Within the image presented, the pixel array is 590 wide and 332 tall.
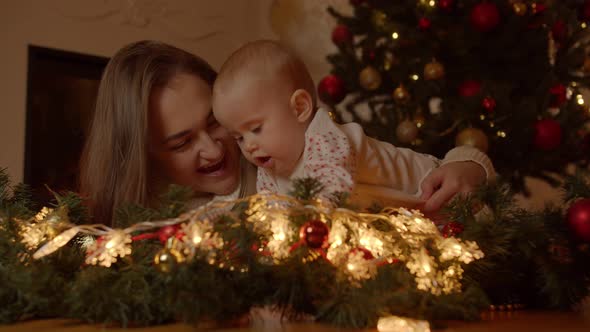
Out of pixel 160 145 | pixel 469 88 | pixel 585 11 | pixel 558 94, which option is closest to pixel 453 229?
pixel 160 145

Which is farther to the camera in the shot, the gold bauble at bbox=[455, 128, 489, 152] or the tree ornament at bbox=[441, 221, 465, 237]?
the gold bauble at bbox=[455, 128, 489, 152]

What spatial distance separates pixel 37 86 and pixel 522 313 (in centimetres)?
295

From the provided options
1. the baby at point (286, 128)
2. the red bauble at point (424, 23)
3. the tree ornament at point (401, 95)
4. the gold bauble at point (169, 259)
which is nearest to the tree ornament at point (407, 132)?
the tree ornament at point (401, 95)

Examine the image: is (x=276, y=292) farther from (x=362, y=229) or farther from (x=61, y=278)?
(x=61, y=278)

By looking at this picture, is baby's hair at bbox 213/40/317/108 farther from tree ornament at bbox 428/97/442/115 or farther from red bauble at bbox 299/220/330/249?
tree ornament at bbox 428/97/442/115

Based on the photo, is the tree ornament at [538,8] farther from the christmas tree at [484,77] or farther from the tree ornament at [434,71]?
the tree ornament at [434,71]

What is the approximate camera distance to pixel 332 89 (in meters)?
2.40

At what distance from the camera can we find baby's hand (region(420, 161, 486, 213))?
1.21 metres

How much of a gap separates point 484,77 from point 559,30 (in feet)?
1.09

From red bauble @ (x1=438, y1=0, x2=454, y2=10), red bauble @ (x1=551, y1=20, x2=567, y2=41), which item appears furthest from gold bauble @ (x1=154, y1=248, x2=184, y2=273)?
red bauble @ (x1=551, y1=20, x2=567, y2=41)

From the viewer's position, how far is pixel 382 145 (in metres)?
1.34

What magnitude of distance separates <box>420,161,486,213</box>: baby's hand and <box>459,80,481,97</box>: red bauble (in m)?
0.78

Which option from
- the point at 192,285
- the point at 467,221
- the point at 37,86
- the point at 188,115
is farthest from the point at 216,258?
the point at 37,86

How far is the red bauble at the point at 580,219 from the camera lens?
2.98 feet
